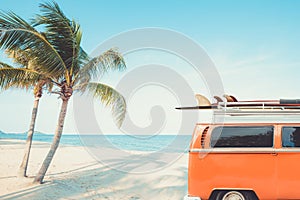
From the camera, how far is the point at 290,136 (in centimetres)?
605

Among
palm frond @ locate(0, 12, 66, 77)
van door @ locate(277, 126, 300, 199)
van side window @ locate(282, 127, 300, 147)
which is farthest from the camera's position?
palm frond @ locate(0, 12, 66, 77)

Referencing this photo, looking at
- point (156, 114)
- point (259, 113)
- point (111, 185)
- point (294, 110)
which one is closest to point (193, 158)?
point (259, 113)

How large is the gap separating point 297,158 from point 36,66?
874cm

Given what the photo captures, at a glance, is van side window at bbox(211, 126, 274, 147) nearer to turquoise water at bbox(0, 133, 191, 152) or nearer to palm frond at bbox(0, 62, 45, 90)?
palm frond at bbox(0, 62, 45, 90)

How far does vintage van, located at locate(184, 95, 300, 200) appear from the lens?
590cm

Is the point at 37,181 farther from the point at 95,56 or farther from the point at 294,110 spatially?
the point at 294,110

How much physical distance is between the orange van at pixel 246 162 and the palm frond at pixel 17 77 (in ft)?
22.9

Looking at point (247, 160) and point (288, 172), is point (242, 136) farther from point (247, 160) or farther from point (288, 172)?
point (288, 172)

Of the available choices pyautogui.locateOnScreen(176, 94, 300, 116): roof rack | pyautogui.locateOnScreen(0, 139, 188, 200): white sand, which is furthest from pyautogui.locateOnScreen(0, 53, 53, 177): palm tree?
pyautogui.locateOnScreen(176, 94, 300, 116): roof rack

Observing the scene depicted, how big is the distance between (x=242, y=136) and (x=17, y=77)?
8.10 m

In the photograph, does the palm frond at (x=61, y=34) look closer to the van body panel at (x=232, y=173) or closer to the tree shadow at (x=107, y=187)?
the tree shadow at (x=107, y=187)

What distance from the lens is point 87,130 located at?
12445 mm

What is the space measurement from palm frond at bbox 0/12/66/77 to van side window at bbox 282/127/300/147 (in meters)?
7.63

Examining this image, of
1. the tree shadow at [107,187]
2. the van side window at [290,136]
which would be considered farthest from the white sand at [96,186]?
the van side window at [290,136]
